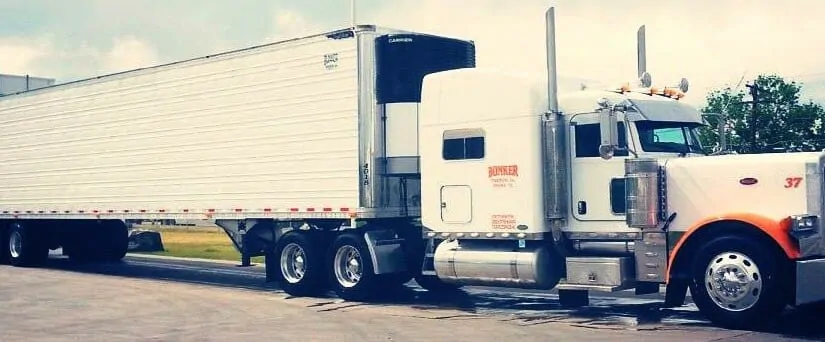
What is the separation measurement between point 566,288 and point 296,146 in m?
5.32

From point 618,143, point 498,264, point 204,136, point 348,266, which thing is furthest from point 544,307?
point 204,136


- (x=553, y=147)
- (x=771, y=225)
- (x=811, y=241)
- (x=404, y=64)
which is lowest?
(x=811, y=241)

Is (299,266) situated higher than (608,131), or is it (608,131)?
(608,131)

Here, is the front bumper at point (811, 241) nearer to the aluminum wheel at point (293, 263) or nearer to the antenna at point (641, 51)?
the antenna at point (641, 51)

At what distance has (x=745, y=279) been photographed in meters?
10.9

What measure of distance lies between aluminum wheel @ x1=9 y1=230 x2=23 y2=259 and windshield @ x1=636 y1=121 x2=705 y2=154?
16.7 metres

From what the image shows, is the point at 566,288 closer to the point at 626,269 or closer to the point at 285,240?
the point at 626,269

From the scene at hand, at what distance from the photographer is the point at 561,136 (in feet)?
41.9

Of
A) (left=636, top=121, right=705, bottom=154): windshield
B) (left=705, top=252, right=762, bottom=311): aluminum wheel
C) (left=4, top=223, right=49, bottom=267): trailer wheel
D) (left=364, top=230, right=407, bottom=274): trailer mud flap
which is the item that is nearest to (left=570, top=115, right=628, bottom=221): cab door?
(left=636, top=121, right=705, bottom=154): windshield

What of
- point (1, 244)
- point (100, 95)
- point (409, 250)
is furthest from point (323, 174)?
point (1, 244)

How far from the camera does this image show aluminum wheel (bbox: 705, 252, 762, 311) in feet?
35.6

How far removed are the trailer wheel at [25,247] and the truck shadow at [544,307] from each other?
3.19 m

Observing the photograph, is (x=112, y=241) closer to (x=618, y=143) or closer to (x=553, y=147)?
(x=553, y=147)

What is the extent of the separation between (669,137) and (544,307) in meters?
3.11
